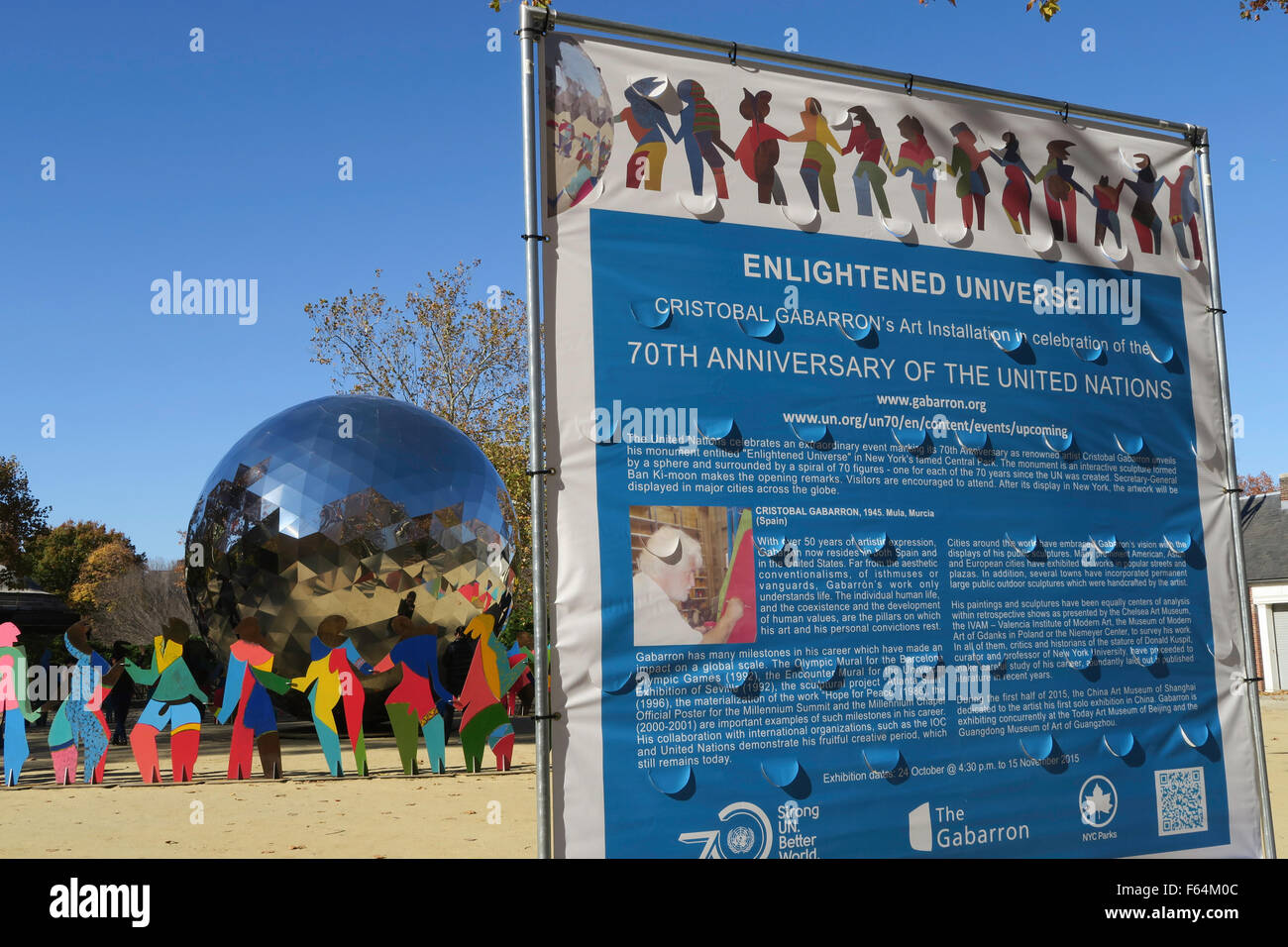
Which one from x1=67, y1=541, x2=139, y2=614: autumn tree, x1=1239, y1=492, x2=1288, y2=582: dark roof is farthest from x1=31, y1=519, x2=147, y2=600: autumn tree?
x1=1239, y1=492, x2=1288, y2=582: dark roof

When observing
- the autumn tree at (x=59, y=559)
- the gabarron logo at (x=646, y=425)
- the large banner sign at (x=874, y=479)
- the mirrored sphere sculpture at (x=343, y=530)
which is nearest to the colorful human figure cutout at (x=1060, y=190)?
the large banner sign at (x=874, y=479)

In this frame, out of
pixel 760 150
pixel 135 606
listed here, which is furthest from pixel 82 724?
pixel 135 606

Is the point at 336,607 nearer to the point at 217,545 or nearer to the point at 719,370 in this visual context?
the point at 217,545

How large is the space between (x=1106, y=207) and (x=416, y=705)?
9641 mm

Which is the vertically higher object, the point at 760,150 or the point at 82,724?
the point at 760,150

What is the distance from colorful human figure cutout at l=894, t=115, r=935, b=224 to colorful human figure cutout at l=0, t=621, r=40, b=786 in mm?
11896

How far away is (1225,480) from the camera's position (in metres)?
5.84

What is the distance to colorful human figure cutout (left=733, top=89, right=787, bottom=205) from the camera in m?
4.91

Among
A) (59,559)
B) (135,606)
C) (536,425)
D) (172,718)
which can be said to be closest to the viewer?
(536,425)

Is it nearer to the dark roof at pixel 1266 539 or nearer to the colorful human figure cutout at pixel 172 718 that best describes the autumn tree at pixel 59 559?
the colorful human figure cutout at pixel 172 718

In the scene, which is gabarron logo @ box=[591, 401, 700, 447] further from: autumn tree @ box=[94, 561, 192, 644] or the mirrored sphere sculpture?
autumn tree @ box=[94, 561, 192, 644]

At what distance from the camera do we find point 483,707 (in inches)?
488

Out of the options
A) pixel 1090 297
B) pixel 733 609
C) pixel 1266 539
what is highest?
pixel 1266 539

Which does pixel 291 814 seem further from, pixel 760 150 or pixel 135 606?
pixel 135 606
